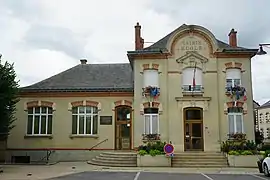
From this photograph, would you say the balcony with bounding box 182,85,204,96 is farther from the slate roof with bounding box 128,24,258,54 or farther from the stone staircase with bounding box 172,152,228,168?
the stone staircase with bounding box 172,152,228,168

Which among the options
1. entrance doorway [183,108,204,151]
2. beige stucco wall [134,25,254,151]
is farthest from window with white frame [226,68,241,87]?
entrance doorway [183,108,204,151]

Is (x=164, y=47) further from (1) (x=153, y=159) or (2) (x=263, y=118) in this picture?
(2) (x=263, y=118)

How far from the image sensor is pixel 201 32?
23.5 meters

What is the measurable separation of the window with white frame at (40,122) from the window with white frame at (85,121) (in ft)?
5.83

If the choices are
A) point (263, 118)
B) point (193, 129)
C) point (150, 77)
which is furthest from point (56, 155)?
point (263, 118)

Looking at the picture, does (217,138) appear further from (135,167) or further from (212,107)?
(135,167)

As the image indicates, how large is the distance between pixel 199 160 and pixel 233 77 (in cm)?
670

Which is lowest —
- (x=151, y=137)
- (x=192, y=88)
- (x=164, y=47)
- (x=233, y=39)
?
(x=151, y=137)

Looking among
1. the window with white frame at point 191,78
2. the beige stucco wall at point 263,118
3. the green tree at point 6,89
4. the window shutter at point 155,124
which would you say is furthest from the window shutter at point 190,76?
the beige stucco wall at point 263,118

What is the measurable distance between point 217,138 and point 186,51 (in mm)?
6218

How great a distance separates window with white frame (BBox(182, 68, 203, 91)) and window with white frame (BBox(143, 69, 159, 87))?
6.25 feet

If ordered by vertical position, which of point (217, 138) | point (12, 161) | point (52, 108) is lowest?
point (12, 161)

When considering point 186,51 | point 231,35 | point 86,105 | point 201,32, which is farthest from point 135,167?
point 231,35

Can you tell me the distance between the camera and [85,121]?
24547mm
